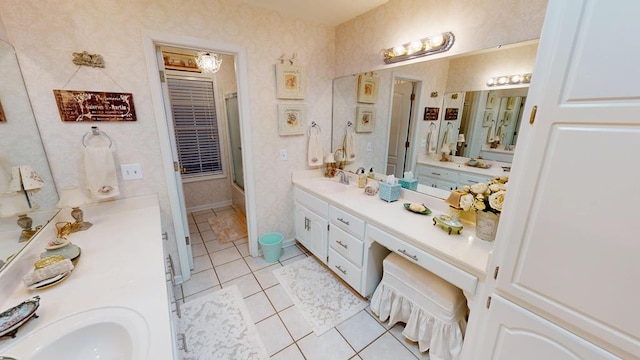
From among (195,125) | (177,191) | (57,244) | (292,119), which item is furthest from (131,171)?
(195,125)

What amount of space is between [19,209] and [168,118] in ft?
3.49

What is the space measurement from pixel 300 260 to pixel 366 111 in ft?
5.92

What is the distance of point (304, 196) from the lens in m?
2.52

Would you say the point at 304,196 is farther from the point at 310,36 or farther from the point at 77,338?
the point at 77,338

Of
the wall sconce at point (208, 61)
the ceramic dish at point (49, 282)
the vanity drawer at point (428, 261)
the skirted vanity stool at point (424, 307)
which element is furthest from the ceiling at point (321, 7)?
the ceramic dish at point (49, 282)

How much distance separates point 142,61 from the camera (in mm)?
1755

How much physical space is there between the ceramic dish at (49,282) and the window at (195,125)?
111 inches

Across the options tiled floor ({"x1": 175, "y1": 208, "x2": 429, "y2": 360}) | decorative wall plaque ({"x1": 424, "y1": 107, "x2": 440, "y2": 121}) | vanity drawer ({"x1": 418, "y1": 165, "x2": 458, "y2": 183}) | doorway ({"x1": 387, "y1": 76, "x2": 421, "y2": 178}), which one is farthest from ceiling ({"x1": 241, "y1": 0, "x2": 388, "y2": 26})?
tiled floor ({"x1": 175, "y1": 208, "x2": 429, "y2": 360})

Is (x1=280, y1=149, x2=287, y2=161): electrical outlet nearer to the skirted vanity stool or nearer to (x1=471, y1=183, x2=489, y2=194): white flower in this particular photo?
the skirted vanity stool

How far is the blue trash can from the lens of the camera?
255cm

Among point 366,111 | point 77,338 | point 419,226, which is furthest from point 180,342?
point 366,111

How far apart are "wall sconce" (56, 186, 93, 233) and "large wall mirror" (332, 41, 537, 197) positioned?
224cm

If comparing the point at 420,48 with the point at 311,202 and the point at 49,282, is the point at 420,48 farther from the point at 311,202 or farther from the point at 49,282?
the point at 49,282

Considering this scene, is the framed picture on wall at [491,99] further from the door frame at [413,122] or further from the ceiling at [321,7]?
Result: the ceiling at [321,7]
